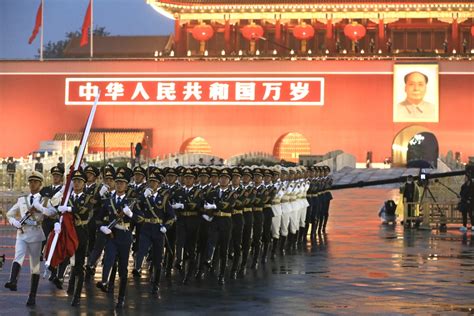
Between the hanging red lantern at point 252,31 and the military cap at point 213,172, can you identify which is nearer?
the military cap at point 213,172

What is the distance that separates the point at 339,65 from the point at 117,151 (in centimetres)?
878

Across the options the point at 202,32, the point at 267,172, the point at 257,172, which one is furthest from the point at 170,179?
the point at 202,32

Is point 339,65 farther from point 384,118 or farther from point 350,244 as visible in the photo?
point 350,244

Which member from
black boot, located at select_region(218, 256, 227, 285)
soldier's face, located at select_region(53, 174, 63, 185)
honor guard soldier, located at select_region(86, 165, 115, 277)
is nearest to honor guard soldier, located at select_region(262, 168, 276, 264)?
black boot, located at select_region(218, 256, 227, 285)

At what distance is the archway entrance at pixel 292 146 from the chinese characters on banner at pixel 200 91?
5.53 feet

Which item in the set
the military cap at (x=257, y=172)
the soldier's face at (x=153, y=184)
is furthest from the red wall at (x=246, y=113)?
the soldier's face at (x=153, y=184)

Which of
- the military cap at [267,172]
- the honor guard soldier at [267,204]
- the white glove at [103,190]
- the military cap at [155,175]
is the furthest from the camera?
the military cap at [267,172]

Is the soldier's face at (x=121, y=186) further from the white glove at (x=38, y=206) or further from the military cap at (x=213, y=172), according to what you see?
the military cap at (x=213, y=172)

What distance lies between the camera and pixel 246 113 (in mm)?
48219

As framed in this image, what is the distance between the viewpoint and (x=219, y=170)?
1656 cm

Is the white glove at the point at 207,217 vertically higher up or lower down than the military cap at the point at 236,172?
lower down

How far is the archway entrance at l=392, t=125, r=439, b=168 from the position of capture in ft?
155

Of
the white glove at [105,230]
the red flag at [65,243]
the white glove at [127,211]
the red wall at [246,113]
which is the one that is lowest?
the red flag at [65,243]

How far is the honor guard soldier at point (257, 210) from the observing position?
1694 cm
